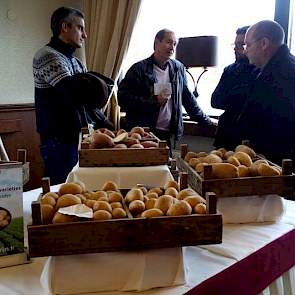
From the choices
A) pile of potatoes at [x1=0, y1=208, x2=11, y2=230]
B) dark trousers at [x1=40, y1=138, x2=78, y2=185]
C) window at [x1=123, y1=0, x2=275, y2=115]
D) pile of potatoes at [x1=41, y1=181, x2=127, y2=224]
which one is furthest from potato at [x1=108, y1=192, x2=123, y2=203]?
window at [x1=123, y1=0, x2=275, y2=115]

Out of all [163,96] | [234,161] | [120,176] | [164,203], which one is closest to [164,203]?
[164,203]

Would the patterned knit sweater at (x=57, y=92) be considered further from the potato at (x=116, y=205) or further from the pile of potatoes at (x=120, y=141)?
the potato at (x=116, y=205)

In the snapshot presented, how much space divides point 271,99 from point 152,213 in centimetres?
130

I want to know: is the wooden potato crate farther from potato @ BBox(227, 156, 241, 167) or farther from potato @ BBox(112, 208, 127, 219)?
potato @ BBox(112, 208, 127, 219)

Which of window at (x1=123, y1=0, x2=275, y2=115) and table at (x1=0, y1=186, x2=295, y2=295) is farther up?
window at (x1=123, y1=0, x2=275, y2=115)

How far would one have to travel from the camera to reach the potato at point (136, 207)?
3.01 feet

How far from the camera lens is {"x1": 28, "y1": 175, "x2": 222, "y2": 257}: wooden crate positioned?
816 millimetres

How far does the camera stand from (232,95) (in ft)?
7.45

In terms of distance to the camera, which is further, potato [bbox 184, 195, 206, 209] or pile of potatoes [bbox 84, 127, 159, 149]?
pile of potatoes [bbox 84, 127, 159, 149]

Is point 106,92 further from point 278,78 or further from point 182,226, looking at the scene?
point 182,226

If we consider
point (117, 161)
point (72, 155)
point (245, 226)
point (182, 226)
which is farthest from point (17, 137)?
point (182, 226)

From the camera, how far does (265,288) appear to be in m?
1.07

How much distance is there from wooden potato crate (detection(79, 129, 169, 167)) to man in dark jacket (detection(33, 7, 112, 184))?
0.66m

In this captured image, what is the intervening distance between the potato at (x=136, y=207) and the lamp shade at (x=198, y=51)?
7.48 feet
